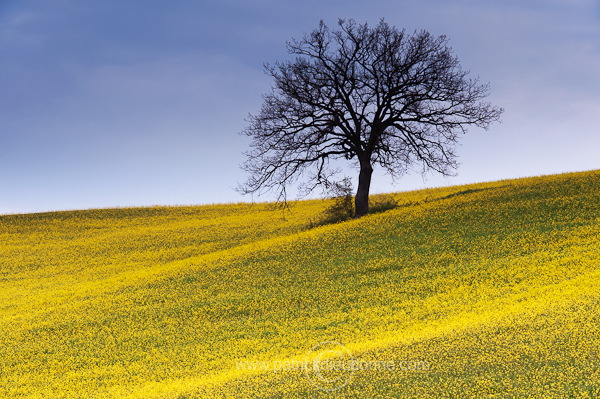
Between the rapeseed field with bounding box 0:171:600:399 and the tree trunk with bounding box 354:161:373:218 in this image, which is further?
the tree trunk with bounding box 354:161:373:218

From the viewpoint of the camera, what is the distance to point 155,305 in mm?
23141

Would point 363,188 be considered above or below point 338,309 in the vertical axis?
above

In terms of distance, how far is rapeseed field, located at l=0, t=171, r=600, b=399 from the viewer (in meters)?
10.5

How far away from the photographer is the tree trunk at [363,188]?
116 feet

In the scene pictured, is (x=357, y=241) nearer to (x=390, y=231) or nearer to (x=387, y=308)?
(x=390, y=231)

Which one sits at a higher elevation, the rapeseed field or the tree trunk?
the tree trunk

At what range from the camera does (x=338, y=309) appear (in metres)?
18.8

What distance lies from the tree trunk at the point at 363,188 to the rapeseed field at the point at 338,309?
2374 millimetres

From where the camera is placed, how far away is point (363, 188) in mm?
35625

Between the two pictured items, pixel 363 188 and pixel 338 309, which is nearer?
pixel 338 309

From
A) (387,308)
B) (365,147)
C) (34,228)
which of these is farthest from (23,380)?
(34,228)

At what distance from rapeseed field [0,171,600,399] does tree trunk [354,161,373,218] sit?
2374mm

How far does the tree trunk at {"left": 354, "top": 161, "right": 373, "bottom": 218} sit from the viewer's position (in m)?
35.2

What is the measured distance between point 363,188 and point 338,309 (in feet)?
57.2
